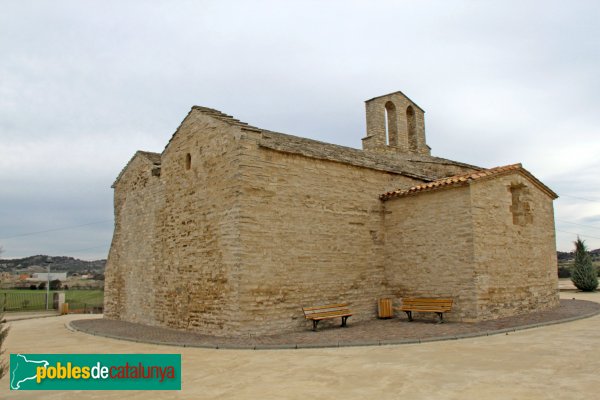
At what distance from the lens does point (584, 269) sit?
76.6 ft

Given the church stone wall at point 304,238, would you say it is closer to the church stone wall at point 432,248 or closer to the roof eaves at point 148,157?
the church stone wall at point 432,248

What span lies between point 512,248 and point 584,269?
43.5 feet

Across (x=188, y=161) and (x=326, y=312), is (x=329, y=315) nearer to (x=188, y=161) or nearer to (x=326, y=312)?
(x=326, y=312)

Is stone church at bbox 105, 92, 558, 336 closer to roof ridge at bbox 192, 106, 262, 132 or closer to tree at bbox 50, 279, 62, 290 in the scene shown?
roof ridge at bbox 192, 106, 262, 132

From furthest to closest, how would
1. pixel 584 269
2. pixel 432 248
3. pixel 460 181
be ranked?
pixel 584 269 → pixel 432 248 → pixel 460 181

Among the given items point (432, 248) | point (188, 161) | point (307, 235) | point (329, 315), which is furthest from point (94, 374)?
point (432, 248)

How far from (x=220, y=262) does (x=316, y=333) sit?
309cm

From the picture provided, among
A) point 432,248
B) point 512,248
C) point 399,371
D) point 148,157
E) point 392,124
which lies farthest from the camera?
point 392,124

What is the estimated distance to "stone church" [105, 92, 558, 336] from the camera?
37.8 ft

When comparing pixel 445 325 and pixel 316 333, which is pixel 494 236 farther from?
pixel 316 333

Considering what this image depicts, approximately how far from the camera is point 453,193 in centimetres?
1284

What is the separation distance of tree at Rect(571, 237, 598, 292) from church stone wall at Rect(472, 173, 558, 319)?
30.8 ft

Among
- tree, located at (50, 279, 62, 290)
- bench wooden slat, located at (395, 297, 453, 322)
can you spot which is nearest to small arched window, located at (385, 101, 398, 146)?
bench wooden slat, located at (395, 297, 453, 322)

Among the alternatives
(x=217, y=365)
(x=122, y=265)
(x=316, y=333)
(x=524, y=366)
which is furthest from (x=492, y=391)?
(x=122, y=265)
